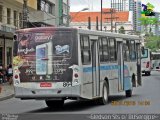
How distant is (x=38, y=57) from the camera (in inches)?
789

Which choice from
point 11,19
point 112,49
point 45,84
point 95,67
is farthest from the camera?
point 11,19

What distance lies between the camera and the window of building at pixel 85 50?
20.5 m

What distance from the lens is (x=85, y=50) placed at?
20781mm

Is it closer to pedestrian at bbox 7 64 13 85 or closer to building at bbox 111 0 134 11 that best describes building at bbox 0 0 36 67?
pedestrian at bbox 7 64 13 85

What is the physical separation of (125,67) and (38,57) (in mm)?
7086

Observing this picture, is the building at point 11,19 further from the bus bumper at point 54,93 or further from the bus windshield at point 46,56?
the bus bumper at point 54,93

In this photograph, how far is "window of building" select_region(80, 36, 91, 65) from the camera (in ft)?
67.1

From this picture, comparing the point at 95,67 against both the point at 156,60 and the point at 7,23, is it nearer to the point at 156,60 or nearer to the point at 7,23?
the point at 7,23

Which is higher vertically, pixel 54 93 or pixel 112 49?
pixel 112 49

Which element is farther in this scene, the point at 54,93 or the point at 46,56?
the point at 46,56

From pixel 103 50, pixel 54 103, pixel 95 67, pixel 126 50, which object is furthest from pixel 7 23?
pixel 95 67

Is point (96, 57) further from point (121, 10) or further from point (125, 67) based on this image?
point (121, 10)

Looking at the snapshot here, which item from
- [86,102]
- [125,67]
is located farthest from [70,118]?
[125,67]

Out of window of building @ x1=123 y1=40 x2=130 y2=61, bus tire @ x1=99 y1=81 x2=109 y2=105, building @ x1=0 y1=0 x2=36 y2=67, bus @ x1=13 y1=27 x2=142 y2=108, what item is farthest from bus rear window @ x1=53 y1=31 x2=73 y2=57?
building @ x1=0 y1=0 x2=36 y2=67
